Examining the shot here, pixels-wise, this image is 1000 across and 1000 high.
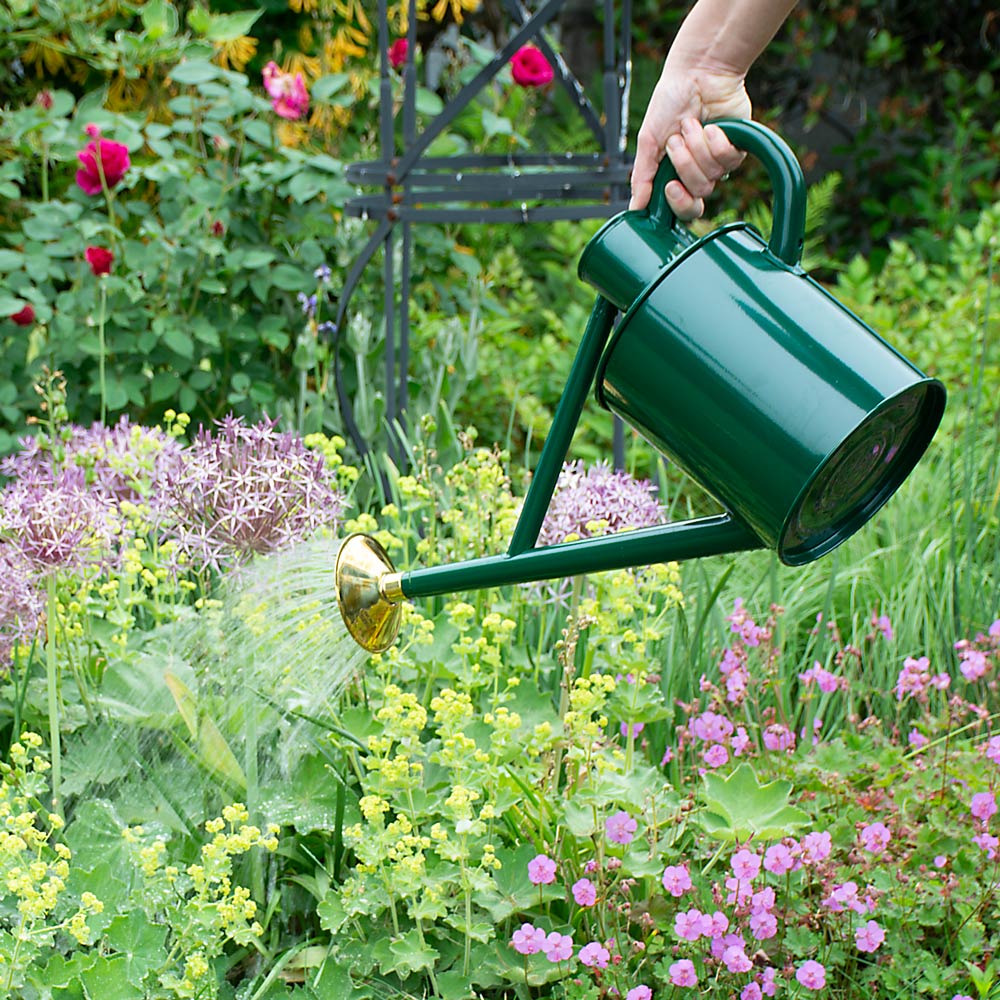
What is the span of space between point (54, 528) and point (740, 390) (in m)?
0.90

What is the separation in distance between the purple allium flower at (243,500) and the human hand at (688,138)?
0.62 m

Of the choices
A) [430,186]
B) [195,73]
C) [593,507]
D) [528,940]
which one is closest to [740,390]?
[528,940]

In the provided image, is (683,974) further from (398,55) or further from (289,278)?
(398,55)

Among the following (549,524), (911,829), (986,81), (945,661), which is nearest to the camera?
(911,829)

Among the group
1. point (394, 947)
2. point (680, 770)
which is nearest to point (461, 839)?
point (394, 947)

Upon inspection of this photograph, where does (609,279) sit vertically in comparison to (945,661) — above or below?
above

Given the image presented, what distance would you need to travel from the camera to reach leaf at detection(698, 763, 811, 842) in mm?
1379

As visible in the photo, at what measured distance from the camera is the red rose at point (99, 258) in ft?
8.87

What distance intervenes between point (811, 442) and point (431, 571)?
0.35 m

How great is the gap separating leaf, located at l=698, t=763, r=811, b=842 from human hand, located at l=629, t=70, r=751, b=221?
65cm

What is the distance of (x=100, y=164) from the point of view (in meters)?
2.76

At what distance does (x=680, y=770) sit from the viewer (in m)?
1.73

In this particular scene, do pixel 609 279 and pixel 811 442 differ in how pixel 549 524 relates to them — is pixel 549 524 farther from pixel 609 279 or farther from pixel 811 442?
pixel 811 442

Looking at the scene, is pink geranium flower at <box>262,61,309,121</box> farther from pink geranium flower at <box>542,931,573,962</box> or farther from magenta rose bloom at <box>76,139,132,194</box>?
pink geranium flower at <box>542,931,573,962</box>
